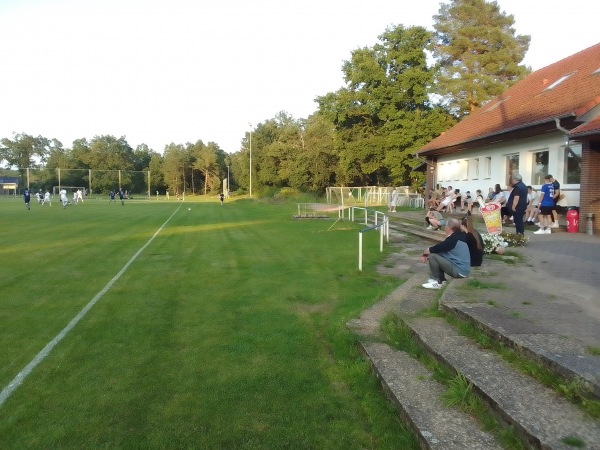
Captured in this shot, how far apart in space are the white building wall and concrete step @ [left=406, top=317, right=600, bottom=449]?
13.6 meters

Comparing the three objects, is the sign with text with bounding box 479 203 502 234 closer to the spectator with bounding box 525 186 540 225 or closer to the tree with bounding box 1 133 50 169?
the spectator with bounding box 525 186 540 225

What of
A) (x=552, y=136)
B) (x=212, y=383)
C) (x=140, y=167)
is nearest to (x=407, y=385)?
(x=212, y=383)

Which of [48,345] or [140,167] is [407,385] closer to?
[48,345]

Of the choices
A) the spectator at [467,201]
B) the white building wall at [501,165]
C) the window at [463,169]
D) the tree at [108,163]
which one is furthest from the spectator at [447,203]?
the tree at [108,163]

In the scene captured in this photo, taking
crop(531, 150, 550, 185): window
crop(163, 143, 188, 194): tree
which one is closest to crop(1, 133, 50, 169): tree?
crop(163, 143, 188, 194): tree

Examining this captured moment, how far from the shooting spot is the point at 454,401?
3.99 meters

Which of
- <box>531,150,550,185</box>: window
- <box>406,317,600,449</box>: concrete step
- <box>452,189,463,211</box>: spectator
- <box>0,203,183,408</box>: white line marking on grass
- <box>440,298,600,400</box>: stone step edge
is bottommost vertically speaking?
<box>0,203,183,408</box>: white line marking on grass

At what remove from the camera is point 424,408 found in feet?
13.0

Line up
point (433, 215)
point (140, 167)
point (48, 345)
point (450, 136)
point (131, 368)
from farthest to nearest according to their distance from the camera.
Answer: point (140, 167), point (450, 136), point (433, 215), point (48, 345), point (131, 368)

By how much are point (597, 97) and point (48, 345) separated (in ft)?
50.6

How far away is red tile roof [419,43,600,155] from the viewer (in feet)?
52.9

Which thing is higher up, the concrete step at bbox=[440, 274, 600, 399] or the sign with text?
the sign with text

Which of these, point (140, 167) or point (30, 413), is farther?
point (140, 167)

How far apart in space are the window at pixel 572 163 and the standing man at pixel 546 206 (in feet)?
5.51
